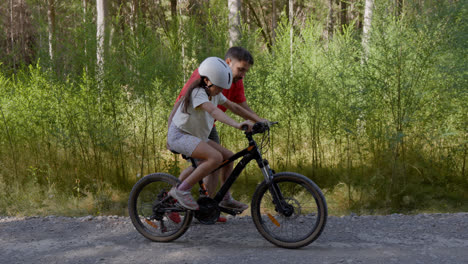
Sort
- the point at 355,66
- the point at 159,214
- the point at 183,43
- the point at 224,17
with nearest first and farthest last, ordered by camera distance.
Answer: the point at 159,214 < the point at 355,66 < the point at 183,43 < the point at 224,17

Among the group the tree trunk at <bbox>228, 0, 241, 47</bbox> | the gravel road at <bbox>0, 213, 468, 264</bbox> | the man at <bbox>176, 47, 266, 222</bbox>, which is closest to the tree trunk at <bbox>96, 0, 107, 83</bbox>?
the tree trunk at <bbox>228, 0, 241, 47</bbox>

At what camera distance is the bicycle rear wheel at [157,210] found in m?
4.05

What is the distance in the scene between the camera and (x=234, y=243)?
3.98 metres

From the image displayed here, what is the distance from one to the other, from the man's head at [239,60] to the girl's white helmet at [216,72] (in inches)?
17.4

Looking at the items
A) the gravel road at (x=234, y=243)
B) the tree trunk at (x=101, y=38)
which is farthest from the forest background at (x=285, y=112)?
the gravel road at (x=234, y=243)

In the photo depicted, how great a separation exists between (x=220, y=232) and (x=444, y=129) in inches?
163

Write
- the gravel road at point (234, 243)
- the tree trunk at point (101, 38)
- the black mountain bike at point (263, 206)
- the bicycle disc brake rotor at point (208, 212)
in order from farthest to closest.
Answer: the tree trunk at point (101, 38) < the bicycle disc brake rotor at point (208, 212) < the black mountain bike at point (263, 206) < the gravel road at point (234, 243)

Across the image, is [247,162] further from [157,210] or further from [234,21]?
Answer: [234,21]

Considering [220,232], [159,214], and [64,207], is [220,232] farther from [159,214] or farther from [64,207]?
[64,207]

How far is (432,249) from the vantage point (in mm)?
3758

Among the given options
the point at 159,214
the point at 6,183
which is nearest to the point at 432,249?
the point at 159,214

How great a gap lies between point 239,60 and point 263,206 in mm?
1466

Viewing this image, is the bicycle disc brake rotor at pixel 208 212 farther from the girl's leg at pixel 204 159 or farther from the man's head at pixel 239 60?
the man's head at pixel 239 60

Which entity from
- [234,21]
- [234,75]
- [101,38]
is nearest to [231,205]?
[234,75]
